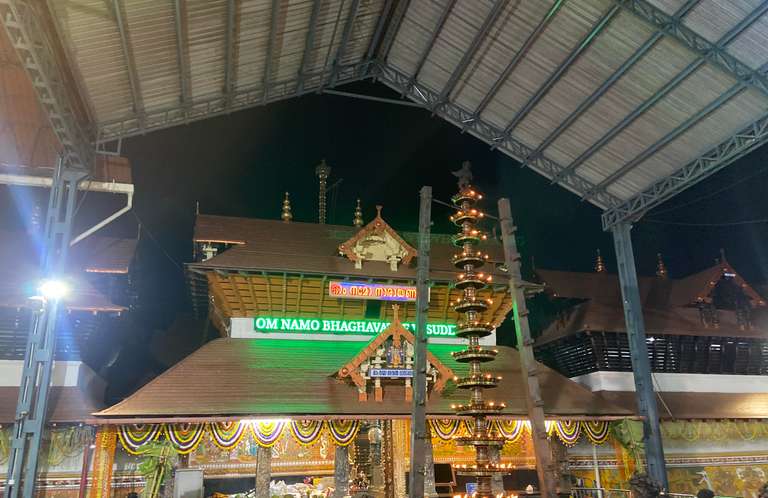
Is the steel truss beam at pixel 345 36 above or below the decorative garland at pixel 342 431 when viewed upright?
above

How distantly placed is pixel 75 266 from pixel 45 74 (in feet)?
25.7

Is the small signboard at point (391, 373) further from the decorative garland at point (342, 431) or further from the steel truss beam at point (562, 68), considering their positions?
the steel truss beam at point (562, 68)

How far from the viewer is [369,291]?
65.6 ft

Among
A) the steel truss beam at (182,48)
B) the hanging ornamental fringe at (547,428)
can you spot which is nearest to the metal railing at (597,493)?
the hanging ornamental fringe at (547,428)

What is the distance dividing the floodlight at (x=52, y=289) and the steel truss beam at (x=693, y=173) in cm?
1935

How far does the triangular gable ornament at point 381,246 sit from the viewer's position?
68.3 feet

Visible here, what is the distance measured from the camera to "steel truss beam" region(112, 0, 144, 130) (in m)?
13.6

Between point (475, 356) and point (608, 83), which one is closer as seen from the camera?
point (475, 356)

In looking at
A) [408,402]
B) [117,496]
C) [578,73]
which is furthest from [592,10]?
[117,496]

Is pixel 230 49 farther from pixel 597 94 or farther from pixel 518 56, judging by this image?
pixel 597 94

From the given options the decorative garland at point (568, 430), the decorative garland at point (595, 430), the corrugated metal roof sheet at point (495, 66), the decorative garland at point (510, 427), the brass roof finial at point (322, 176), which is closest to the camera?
the corrugated metal roof sheet at point (495, 66)

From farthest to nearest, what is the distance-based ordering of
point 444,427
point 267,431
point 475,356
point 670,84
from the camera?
1. point 444,427
2. point 670,84
3. point 267,431
4. point 475,356

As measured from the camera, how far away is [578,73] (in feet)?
60.7

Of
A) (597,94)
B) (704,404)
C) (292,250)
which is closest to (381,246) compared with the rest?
(292,250)
